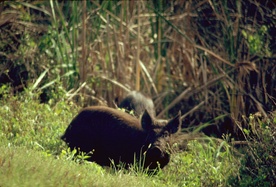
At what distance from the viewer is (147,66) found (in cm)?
1267

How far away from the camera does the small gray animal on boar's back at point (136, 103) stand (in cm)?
1070

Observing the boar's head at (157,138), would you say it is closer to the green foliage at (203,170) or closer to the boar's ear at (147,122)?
the boar's ear at (147,122)

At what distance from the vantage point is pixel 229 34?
35.5 feet

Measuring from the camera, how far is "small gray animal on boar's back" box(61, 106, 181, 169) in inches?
343

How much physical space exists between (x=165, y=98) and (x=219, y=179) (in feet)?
16.3

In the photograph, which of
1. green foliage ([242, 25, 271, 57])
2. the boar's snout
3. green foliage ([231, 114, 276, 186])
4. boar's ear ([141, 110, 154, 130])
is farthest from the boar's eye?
green foliage ([242, 25, 271, 57])

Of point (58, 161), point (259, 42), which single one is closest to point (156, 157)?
point (58, 161)

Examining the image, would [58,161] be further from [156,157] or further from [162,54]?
[162,54]

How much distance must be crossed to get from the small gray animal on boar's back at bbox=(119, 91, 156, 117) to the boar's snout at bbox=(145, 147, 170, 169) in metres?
2.03

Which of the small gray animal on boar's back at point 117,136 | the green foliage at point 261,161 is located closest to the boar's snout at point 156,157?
the small gray animal on boar's back at point 117,136

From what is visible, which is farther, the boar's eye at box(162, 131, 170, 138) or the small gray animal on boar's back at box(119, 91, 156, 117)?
the small gray animal on boar's back at box(119, 91, 156, 117)

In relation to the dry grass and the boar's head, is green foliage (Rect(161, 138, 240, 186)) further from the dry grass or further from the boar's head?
the dry grass

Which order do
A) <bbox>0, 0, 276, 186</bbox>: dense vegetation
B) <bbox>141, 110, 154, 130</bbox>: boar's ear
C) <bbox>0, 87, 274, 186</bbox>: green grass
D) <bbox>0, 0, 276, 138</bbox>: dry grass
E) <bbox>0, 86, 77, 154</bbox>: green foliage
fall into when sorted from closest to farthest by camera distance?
<bbox>0, 87, 274, 186</bbox>: green grass, <bbox>0, 86, 77, 154</bbox>: green foliage, <bbox>141, 110, 154, 130</bbox>: boar's ear, <bbox>0, 0, 276, 186</bbox>: dense vegetation, <bbox>0, 0, 276, 138</bbox>: dry grass

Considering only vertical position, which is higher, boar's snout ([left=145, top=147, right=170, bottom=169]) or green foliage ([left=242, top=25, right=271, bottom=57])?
green foliage ([left=242, top=25, right=271, bottom=57])
